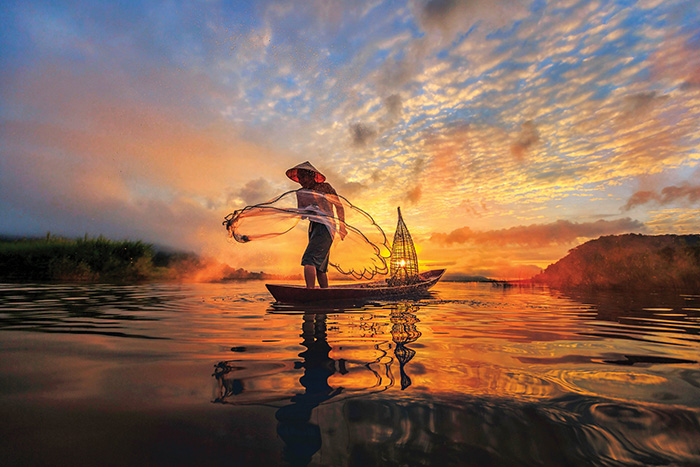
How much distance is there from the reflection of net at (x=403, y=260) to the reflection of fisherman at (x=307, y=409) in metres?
9.29

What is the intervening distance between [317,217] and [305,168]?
5.18 feet

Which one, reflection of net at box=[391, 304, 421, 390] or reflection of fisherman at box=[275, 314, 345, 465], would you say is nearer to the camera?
reflection of fisherman at box=[275, 314, 345, 465]

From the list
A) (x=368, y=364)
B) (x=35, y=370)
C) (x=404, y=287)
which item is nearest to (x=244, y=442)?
(x=368, y=364)

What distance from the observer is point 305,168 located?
8469 millimetres

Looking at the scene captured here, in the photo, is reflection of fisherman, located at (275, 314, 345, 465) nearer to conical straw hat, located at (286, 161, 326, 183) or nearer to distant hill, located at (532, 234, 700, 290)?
conical straw hat, located at (286, 161, 326, 183)

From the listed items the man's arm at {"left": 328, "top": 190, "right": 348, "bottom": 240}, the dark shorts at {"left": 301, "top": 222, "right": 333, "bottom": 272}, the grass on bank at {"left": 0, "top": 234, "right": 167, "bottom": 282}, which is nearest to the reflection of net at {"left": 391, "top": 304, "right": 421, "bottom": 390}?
the dark shorts at {"left": 301, "top": 222, "right": 333, "bottom": 272}

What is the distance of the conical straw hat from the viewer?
8516 mm

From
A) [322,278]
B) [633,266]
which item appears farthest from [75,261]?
[633,266]

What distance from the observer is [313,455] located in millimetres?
1325

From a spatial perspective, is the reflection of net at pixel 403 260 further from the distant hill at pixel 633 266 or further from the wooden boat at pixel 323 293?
the distant hill at pixel 633 266

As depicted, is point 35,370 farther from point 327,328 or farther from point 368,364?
point 327,328

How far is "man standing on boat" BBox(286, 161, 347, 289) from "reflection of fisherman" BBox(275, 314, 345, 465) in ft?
16.4

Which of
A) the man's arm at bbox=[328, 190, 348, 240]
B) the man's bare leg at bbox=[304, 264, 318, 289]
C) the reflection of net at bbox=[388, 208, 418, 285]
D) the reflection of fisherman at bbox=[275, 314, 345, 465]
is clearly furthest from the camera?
the reflection of net at bbox=[388, 208, 418, 285]

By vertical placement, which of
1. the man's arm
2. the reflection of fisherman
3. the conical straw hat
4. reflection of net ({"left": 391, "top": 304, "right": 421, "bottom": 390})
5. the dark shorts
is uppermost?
the conical straw hat
